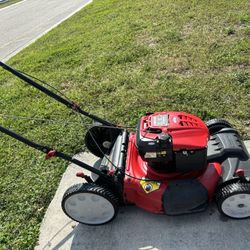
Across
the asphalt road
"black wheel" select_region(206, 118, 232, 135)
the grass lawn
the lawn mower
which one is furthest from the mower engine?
the asphalt road

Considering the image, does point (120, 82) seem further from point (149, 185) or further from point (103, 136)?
point (149, 185)

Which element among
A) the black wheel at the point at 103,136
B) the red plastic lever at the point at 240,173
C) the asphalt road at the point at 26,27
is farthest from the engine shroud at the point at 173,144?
the asphalt road at the point at 26,27

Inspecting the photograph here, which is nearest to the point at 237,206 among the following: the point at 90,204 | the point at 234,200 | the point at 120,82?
the point at 234,200

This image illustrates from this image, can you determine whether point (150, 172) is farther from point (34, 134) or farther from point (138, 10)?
point (138, 10)

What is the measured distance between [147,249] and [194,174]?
2.38 ft

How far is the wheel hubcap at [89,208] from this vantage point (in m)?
3.08

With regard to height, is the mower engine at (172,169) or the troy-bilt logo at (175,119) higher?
the troy-bilt logo at (175,119)

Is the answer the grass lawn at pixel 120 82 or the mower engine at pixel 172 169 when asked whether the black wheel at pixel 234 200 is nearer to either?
the mower engine at pixel 172 169

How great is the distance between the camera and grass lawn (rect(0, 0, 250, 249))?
4.06m

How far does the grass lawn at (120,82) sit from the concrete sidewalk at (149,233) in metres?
0.28

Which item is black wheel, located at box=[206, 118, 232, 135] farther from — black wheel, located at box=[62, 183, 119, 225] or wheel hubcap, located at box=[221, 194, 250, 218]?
black wheel, located at box=[62, 183, 119, 225]

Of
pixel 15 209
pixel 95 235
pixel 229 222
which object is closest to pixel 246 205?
pixel 229 222

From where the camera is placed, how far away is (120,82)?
6.00m

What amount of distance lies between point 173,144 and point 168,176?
348 millimetres
